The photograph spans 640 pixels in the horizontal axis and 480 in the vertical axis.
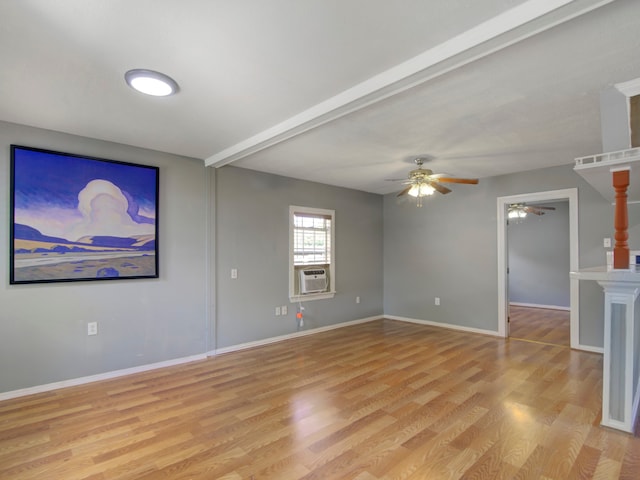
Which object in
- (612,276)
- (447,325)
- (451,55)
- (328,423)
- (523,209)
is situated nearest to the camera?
(451,55)

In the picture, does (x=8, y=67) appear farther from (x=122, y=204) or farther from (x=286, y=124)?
(x=286, y=124)

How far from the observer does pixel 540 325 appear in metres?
5.64

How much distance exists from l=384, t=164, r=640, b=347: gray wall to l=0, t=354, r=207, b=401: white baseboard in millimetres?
3659

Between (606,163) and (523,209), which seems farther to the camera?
(523,209)

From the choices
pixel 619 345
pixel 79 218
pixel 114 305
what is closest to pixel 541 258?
pixel 619 345

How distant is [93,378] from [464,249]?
5.08 meters

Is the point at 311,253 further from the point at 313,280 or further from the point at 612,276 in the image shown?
the point at 612,276

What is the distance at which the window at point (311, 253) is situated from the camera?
16.6 ft

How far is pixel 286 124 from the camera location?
9.60 ft

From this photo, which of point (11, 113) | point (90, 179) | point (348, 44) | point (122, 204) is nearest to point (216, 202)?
point (122, 204)

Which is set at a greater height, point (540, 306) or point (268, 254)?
point (268, 254)

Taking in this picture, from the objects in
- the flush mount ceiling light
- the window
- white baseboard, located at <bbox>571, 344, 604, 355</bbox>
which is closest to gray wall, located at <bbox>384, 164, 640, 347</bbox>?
white baseboard, located at <bbox>571, 344, 604, 355</bbox>

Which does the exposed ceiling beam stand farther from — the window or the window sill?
the window sill

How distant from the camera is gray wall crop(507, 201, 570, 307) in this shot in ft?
22.8
